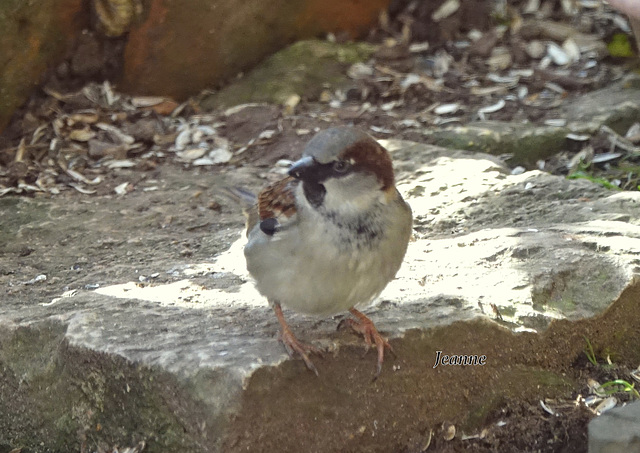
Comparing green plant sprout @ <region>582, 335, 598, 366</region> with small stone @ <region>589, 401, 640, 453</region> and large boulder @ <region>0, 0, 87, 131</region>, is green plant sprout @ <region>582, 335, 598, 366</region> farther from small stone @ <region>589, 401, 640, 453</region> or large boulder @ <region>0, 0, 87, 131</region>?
large boulder @ <region>0, 0, 87, 131</region>

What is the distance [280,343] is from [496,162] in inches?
93.3

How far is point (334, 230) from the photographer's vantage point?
2.64 metres

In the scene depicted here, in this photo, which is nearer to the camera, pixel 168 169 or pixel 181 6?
pixel 168 169

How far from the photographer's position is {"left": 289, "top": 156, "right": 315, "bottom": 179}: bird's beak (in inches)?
102

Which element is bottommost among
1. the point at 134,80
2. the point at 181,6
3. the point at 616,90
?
the point at 616,90

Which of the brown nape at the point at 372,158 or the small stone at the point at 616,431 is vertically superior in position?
the brown nape at the point at 372,158

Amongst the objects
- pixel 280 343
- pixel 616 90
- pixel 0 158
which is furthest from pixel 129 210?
pixel 616 90

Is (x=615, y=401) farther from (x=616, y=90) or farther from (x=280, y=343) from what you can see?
(x=616, y=90)

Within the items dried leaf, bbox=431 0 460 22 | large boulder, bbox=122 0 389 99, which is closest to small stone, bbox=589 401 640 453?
large boulder, bbox=122 0 389 99

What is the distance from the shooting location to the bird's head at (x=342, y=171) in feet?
8.52

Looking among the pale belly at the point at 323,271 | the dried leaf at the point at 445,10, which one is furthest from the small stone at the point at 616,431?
the dried leaf at the point at 445,10

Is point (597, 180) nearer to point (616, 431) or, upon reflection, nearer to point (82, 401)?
point (616, 431)

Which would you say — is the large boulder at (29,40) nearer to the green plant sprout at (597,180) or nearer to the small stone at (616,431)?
the green plant sprout at (597,180)

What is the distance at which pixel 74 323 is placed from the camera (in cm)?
295
